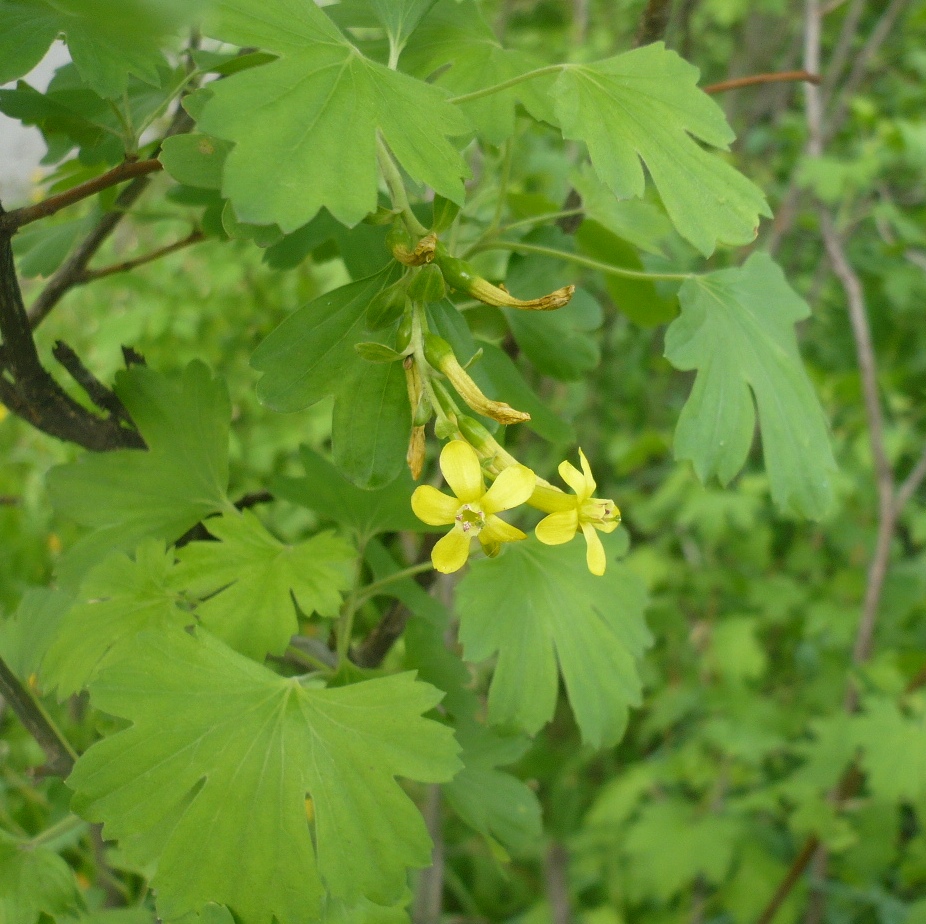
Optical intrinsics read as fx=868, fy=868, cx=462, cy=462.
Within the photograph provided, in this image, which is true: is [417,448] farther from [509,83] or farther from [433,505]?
[509,83]

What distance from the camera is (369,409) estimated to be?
1.77ft

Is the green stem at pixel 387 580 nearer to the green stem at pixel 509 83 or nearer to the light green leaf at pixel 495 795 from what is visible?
the light green leaf at pixel 495 795

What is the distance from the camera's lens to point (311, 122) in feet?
1.46

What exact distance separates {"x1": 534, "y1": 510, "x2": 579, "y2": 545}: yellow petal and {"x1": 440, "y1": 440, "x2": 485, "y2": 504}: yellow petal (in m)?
Result: 0.04

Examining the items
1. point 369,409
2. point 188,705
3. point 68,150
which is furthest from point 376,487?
point 68,150

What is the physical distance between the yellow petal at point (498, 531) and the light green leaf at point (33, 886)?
1.33 feet

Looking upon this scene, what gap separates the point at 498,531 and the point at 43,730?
1.35 feet

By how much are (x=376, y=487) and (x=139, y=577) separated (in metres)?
0.19

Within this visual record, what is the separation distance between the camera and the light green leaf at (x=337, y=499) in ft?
2.30

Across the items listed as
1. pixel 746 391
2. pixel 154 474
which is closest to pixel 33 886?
pixel 154 474

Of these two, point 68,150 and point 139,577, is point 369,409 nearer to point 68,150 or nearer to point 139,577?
point 139,577

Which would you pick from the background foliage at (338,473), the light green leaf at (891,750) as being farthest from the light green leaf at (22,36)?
the light green leaf at (891,750)

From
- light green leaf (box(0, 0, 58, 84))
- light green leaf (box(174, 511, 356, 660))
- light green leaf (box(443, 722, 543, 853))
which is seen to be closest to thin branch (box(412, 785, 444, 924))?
light green leaf (box(443, 722, 543, 853))

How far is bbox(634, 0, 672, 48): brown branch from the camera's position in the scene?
0.75m
